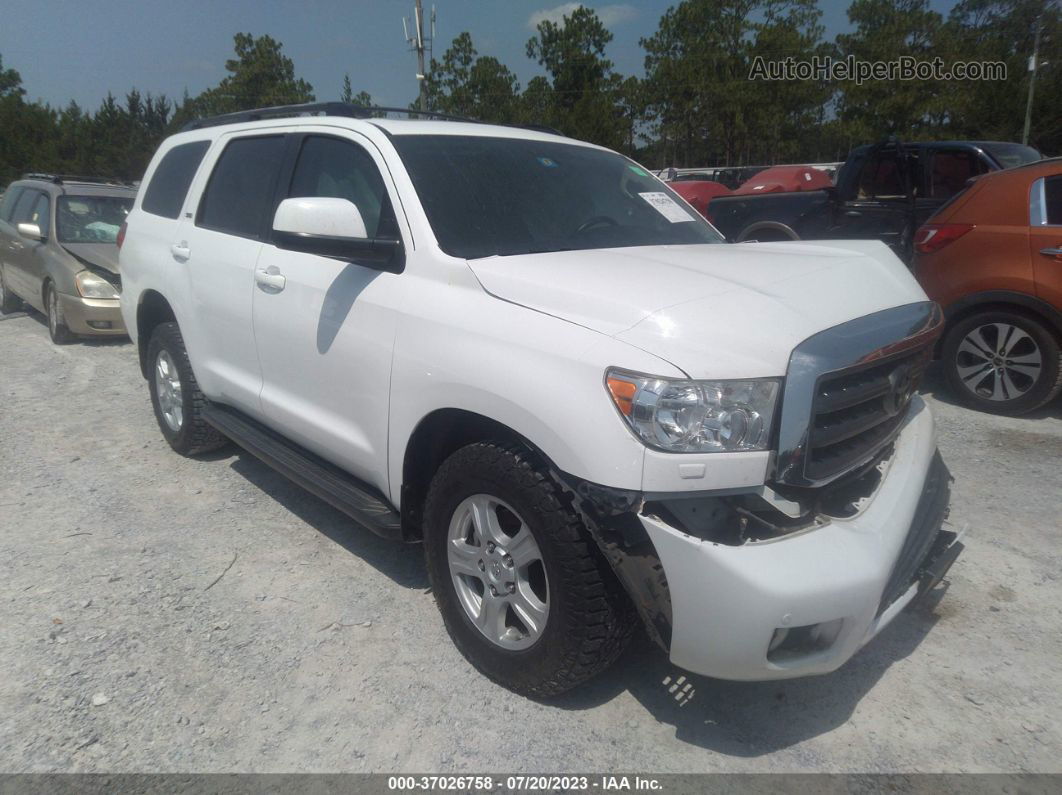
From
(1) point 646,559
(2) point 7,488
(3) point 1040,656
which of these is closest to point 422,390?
(1) point 646,559

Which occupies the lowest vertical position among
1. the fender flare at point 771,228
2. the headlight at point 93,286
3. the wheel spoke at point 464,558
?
the wheel spoke at point 464,558

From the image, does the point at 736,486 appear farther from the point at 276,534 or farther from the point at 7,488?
the point at 7,488

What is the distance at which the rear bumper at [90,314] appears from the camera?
8.14 meters

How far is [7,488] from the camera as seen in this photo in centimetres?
462

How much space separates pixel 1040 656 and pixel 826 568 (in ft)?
4.77

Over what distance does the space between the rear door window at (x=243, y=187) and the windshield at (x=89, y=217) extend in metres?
5.20

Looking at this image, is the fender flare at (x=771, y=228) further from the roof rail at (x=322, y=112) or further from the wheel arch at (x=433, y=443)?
the wheel arch at (x=433, y=443)

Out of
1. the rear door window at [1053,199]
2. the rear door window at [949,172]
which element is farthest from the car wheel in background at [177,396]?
the rear door window at [949,172]

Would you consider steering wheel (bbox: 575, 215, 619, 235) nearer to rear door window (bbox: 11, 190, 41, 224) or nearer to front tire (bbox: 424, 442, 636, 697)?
front tire (bbox: 424, 442, 636, 697)

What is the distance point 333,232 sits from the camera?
2951 mm

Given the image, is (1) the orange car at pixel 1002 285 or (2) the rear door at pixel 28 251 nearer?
(1) the orange car at pixel 1002 285

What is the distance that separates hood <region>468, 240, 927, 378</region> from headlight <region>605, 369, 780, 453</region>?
56mm

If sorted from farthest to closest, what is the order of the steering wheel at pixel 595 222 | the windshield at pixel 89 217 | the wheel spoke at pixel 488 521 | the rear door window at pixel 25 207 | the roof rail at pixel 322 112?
the rear door window at pixel 25 207 < the windshield at pixel 89 217 < the roof rail at pixel 322 112 < the steering wheel at pixel 595 222 < the wheel spoke at pixel 488 521

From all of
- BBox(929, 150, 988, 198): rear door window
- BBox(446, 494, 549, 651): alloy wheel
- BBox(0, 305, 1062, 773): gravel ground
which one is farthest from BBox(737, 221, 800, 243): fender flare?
BBox(446, 494, 549, 651): alloy wheel
